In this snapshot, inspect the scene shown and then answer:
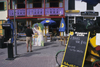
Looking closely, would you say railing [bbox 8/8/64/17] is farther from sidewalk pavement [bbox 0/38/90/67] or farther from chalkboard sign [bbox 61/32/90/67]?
chalkboard sign [bbox 61/32/90/67]

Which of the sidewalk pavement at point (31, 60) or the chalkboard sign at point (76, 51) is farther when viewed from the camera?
the sidewalk pavement at point (31, 60)

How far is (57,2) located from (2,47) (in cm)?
1053

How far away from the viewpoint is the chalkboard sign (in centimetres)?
376

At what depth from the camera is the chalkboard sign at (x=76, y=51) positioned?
3.76 meters

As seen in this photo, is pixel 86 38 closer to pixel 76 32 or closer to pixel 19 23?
pixel 76 32

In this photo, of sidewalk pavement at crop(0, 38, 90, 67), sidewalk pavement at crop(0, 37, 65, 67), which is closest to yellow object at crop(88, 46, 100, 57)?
sidewalk pavement at crop(0, 38, 90, 67)

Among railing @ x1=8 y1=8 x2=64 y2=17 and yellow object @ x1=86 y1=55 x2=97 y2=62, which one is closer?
yellow object @ x1=86 y1=55 x2=97 y2=62

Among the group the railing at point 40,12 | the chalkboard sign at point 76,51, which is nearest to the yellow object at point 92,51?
the chalkboard sign at point 76,51

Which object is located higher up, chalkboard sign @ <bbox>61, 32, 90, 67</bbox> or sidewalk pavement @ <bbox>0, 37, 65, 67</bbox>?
chalkboard sign @ <bbox>61, 32, 90, 67</bbox>

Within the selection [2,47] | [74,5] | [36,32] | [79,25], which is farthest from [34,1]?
[79,25]

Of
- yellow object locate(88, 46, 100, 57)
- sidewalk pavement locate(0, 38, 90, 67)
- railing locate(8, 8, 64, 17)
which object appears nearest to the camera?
yellow object locate(88, 46, 100, 57)

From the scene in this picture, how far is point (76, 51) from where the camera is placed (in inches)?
154

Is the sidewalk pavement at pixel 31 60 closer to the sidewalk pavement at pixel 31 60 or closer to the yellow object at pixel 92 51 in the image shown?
the sidewalk pavement at pixel 31 60

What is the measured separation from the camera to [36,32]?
9375mm
